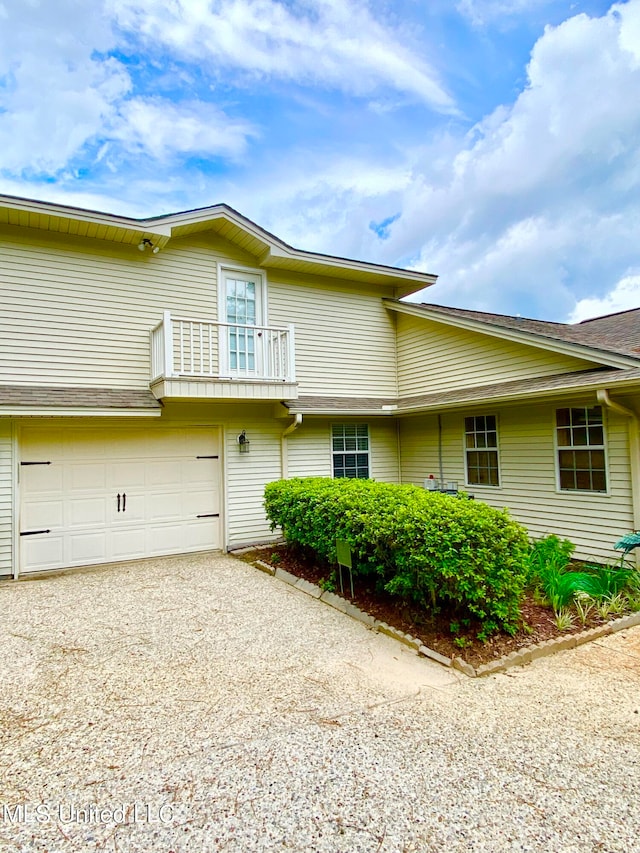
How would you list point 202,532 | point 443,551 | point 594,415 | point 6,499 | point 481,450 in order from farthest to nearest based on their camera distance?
point 481,450
point 202,532
point 594,415
point 6,499
point 443,551

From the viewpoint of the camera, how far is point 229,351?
25.7 feet

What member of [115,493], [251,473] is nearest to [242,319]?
[251,473]

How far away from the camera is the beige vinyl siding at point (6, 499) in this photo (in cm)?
654

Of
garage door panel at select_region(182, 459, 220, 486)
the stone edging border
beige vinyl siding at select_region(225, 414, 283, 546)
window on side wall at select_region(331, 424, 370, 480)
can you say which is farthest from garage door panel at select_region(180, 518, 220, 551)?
the stone edging border

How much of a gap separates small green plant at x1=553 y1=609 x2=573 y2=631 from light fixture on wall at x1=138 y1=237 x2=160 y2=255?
25.1 ft

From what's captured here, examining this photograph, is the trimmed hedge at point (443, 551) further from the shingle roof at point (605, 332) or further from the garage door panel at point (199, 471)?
the garage door panel at point (199, 471)

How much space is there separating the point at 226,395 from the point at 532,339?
483cm

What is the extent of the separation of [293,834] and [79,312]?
282 inches

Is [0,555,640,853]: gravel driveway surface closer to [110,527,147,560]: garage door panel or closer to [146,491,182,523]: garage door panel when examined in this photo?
[110,527,147,560]: garage door panel

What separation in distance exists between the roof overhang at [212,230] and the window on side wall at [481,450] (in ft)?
11.7

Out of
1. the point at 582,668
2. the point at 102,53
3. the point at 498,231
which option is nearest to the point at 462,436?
the point at 582,668

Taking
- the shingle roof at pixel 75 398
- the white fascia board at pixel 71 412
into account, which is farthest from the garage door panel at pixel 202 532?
the shingle roof at pixel 75 398

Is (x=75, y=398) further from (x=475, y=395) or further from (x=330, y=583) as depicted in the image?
(x=475, y=395)

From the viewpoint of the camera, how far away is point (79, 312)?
707 centimetres
